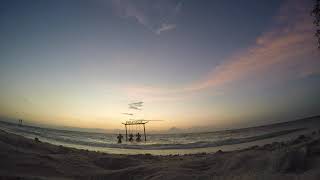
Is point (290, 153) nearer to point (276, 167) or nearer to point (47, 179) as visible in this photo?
point (276, 167)

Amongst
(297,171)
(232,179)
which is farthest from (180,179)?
(297,171)

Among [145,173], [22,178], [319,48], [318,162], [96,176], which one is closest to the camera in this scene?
[22,178]

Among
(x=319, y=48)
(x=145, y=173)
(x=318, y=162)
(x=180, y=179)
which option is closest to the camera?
(x=318, y=162)

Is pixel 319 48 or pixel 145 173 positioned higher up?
pixel 319 48

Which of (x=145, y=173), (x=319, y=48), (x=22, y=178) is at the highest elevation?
(x=319, y=48)

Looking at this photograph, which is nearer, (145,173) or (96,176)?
(96,176)

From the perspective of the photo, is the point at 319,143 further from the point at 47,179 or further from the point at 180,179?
the point at 47,179

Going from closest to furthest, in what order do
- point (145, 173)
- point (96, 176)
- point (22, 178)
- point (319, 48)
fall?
point (22, 178) → point (96, 176) → point (145, 173) → point (319, 48)

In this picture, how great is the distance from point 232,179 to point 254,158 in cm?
144

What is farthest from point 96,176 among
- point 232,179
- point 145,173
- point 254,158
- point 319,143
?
point 319,143

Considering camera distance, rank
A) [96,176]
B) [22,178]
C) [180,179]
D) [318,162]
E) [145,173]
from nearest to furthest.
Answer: [22,178], [318,162], [180,179], [96,176], [145,173]

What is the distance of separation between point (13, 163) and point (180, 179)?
320 centimetres

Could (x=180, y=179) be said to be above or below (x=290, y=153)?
below

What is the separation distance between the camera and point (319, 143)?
4.95 m
